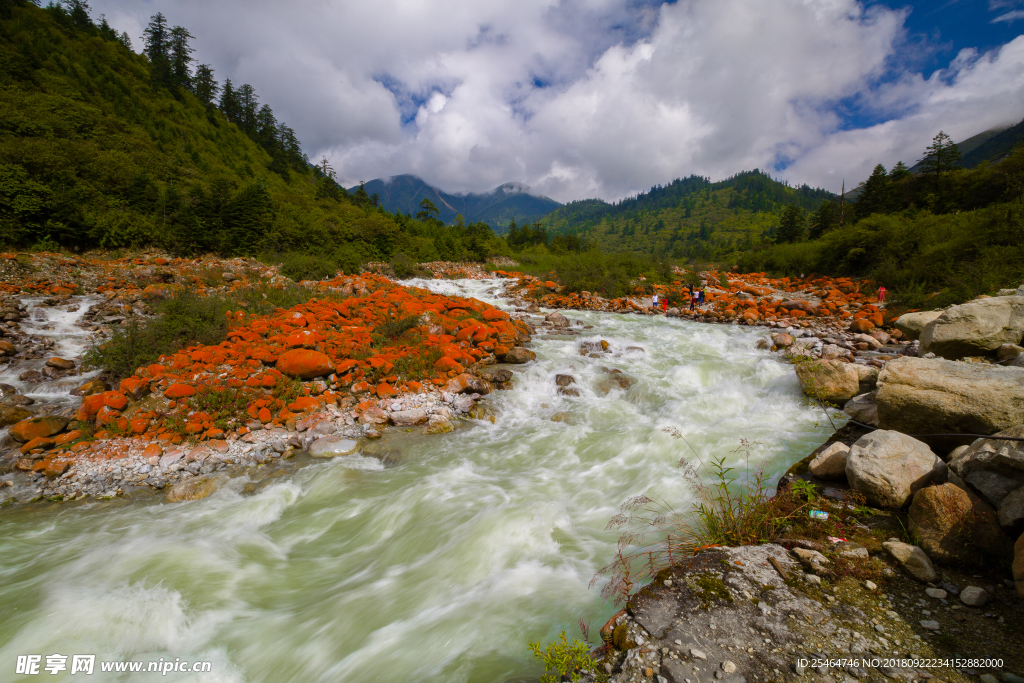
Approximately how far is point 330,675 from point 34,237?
885 inches

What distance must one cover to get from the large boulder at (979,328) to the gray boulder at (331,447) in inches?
455

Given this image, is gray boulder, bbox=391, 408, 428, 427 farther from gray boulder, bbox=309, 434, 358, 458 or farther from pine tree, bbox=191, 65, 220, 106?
pine tree, bbox=191, 65, 220, 106

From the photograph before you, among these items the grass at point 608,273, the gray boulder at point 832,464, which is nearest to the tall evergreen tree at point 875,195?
the grass at point 608,273

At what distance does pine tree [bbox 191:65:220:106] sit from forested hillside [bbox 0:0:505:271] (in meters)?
4.52

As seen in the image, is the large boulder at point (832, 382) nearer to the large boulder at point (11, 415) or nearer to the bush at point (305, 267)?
the large boulder at point (11, 415)

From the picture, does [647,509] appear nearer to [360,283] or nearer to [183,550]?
[183,550]

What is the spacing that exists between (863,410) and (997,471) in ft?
12.2

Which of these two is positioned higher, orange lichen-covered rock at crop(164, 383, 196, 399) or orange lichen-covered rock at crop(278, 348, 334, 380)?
orange lichen-covered rock at crop(278, 348, 334, 380)

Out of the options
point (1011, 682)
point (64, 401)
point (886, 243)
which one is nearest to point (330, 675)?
point (1011, 682)

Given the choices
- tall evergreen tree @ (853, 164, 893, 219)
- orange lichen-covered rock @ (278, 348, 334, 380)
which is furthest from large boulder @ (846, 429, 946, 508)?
tall evergreen tree @ (853, 164, 893, 219)

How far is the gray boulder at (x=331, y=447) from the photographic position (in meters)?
6.57

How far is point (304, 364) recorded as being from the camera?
26.8ft

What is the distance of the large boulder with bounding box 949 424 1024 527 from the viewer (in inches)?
108

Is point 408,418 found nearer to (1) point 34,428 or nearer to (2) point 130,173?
(1) point 34,428
